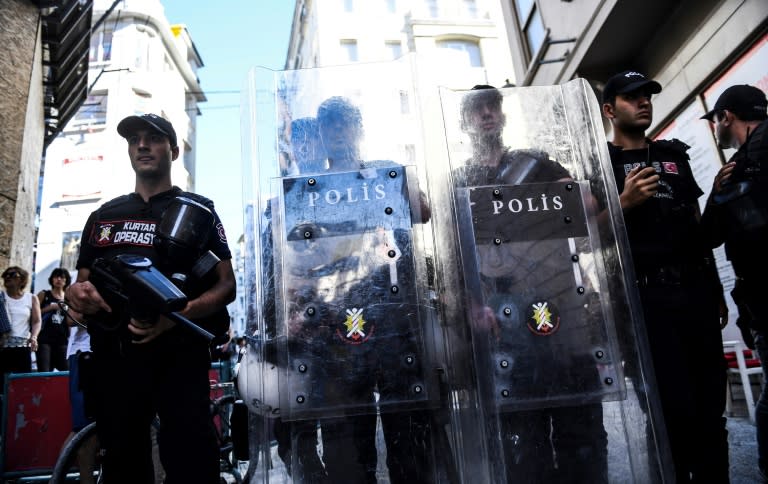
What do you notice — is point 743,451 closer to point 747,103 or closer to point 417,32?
point 747,103

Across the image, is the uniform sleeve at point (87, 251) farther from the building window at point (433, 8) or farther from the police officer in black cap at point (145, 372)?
the building window at point (433, 8)

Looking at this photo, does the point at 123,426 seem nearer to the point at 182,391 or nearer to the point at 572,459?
the point at 182,391

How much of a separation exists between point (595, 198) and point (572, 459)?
0.82 m

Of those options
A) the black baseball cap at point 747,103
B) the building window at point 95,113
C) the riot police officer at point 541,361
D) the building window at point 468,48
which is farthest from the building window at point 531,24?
the building window at point 95,113

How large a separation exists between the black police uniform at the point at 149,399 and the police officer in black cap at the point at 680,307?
1.70 metres

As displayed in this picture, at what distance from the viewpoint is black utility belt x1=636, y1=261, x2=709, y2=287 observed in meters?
2.02

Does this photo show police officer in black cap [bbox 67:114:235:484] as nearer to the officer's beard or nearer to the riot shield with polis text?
the riot shield with polis text

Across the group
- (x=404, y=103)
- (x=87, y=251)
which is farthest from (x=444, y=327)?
(x=87, y=251)

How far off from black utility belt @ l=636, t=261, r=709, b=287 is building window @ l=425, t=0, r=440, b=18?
27.1 m

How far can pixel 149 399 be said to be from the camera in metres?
1.98

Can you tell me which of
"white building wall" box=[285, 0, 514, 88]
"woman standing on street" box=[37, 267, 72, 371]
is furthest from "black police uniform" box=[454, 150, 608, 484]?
"white building wall" box=[285, 0, 514, 88]

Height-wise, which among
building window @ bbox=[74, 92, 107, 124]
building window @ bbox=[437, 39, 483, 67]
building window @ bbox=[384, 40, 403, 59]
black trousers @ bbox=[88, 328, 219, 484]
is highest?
building window @ bbox=[384, 40, 403, 59]

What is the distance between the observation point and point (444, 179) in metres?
1.70

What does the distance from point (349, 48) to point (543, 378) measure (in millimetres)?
Result: 26593
